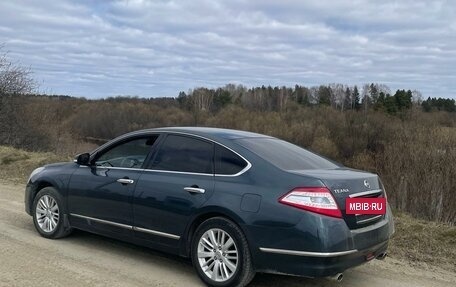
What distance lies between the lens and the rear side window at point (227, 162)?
5051 millimetres

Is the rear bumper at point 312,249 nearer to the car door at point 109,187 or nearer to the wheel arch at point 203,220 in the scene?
the wheel arch at point 203,220

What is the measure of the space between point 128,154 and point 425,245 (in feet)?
13.0

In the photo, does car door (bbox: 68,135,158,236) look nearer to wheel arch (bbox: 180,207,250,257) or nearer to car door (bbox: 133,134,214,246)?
car door (bbox: 133,134,214,246)

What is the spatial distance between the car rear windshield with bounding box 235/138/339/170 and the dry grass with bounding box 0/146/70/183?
27.2 feet

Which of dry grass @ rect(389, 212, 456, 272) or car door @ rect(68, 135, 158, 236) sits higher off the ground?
car door @ rect(68, 135, 158, 236)

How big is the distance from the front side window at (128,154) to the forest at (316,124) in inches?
345

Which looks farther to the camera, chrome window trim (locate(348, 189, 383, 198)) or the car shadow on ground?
the car shadow on ground

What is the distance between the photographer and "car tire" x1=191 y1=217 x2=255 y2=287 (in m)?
4.77

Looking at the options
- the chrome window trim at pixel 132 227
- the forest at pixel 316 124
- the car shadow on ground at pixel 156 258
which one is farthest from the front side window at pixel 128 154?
the forest at pixel 316 124

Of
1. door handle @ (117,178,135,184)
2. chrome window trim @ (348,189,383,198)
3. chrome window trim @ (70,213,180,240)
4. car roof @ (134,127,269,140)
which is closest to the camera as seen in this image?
chrome window trim @ (348,189,383,198)

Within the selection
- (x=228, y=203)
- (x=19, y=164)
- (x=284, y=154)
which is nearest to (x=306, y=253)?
(x=228, y=203)

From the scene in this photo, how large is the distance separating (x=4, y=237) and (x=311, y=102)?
342 feet

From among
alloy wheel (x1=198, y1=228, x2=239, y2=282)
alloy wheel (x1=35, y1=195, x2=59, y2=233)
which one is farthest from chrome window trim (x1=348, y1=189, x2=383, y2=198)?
alloy wheel (x1=35, y1=195, x2=59, y2=233)

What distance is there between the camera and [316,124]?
A: 67.5 m
